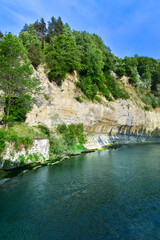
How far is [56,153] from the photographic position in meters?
25.9

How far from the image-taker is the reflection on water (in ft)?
24.9

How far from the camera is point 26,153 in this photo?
19.8 metres

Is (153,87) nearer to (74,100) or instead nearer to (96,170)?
(74,100)

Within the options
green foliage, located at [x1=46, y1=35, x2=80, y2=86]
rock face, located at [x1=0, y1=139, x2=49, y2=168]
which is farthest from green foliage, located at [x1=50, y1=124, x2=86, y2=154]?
green foliage, located at [x1=46, y1=35, x2=80, y2=86]

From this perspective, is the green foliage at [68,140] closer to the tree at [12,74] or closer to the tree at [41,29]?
the tree at [12,74]

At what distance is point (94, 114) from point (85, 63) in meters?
13.6

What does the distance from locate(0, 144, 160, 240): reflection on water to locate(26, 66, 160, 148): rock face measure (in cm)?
1517

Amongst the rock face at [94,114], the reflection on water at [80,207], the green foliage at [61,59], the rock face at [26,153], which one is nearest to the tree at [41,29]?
the green foliage at [61,59]

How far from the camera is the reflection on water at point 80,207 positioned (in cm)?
758

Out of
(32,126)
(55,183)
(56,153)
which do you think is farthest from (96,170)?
(32,126)

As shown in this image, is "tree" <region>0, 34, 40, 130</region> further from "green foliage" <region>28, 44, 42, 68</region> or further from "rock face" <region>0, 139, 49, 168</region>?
"green foliage" <region>28, 44, 42, 68</region>

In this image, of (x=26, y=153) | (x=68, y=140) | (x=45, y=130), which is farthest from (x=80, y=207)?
(x=68, y=140)

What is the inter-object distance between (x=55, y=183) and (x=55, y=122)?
17.3m

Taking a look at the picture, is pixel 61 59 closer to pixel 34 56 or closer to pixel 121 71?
pixel 34 56
